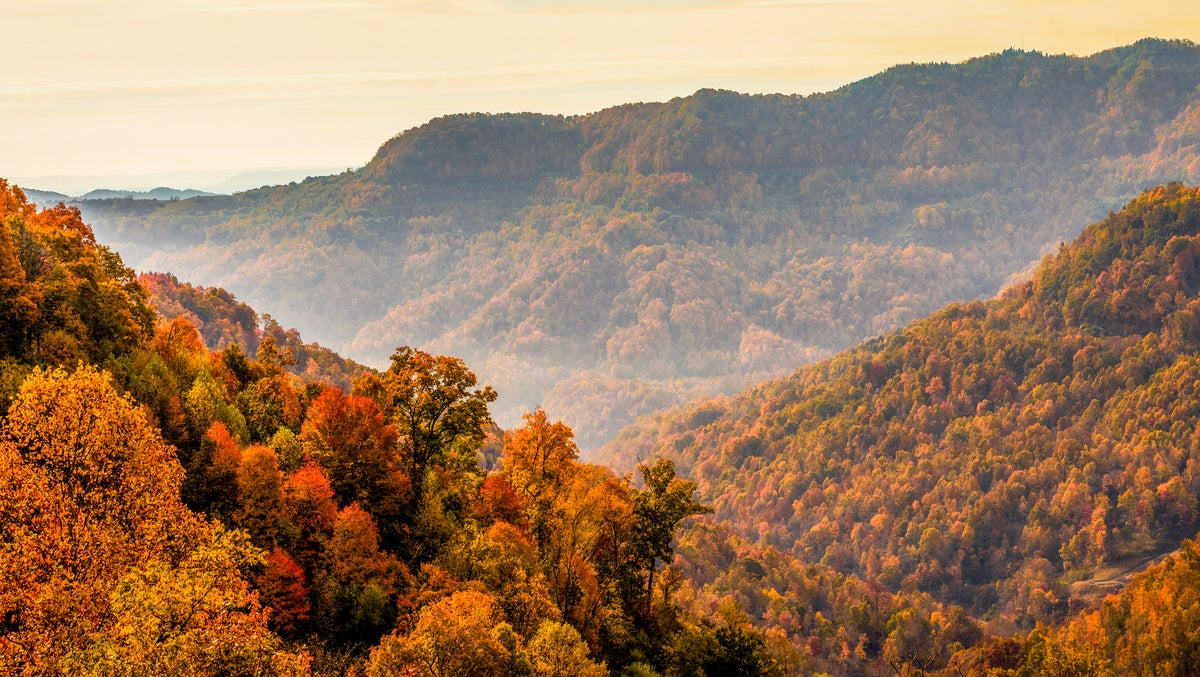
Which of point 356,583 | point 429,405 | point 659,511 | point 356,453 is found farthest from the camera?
point 429,405

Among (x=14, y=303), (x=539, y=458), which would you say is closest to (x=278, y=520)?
(x=539, y=458)

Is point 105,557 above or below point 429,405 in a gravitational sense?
above

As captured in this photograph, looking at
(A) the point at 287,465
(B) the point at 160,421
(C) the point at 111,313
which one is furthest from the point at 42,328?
(A) the point at 287,465

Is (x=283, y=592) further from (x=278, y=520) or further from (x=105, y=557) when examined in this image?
(x=105, y=557)

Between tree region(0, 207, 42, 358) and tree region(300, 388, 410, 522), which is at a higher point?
tree region(0, 207, 42, 358)

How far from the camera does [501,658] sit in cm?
4844

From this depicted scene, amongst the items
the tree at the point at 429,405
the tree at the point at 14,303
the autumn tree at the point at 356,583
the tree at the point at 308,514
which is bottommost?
the autumn tree at the point at 356,583

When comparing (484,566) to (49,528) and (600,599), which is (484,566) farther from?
(49,528)

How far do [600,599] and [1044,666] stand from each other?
6412 cm

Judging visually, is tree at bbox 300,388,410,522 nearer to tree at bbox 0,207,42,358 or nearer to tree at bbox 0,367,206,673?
tree at bbox 0,207,42,358

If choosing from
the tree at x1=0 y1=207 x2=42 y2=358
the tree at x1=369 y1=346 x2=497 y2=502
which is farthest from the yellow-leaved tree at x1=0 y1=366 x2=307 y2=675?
the tree at x1=369 y1=346 x2=497 y2=502

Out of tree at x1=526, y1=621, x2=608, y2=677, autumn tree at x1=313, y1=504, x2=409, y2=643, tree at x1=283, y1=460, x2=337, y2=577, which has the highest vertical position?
tree at x1=283, y1=460, x2=337, y2=577

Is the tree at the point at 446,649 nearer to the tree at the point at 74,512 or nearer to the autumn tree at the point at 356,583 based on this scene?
the tree at the point at 74,512

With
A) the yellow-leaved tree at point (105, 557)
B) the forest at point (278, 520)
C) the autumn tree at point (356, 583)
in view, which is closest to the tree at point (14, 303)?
the forest at point (278, 520)
